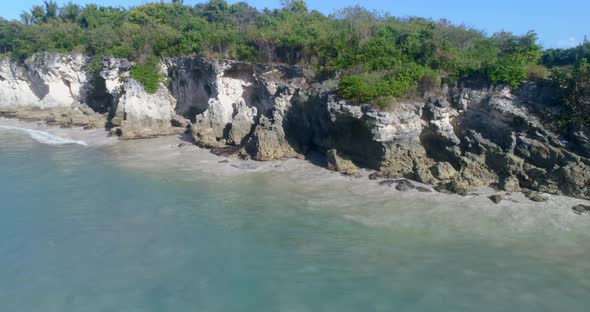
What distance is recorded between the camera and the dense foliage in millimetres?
19781

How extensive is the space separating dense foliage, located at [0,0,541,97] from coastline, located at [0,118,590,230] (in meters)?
4.13

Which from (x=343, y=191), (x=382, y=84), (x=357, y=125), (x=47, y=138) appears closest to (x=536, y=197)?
(x=343, y=191)

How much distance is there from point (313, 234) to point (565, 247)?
716cm

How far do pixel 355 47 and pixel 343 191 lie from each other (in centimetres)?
874

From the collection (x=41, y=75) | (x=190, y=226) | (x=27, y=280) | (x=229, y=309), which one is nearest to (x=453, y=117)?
(x=190, y=226)

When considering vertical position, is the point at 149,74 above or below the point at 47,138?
above

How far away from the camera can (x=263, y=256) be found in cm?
1266

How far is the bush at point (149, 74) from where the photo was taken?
97.5ft

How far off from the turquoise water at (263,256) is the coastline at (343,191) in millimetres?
213

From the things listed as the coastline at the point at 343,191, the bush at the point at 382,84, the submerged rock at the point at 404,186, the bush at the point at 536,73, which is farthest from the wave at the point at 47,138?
the bush at the point at 536,73

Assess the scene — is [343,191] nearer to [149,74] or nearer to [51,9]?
[149,74]

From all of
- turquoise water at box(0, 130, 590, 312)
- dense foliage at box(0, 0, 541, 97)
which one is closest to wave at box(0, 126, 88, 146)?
dense foliage at box(0, 0, 541, 97)

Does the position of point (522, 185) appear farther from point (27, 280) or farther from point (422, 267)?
point (27, 280)

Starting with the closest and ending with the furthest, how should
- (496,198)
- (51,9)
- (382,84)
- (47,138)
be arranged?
(496,198), (382,84), (47,138), (51,9)
